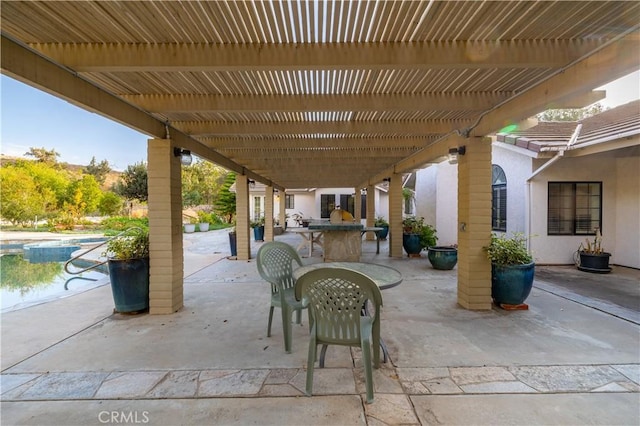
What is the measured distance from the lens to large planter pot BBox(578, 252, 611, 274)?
250 inches

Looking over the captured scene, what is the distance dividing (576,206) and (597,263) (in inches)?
57.8

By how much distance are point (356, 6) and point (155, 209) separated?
3.73 m

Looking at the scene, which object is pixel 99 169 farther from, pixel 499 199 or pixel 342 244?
pixel 499 199

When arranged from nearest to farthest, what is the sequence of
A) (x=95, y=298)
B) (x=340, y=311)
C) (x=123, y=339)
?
(x=340, y=311) < (x=123, y=339) < (x=95, y=298)

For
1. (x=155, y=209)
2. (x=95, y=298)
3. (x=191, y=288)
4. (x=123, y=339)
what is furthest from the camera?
(x=191, y=288)

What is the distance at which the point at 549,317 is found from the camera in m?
3.95

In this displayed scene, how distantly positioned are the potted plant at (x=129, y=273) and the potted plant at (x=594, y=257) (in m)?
8.77

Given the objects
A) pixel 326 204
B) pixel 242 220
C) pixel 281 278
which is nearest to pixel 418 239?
pixel 242 220

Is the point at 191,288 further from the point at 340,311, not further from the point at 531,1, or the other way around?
the point at 531,1

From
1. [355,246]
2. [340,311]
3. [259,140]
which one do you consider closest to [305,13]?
[340,311]

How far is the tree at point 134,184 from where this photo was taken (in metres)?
21.0

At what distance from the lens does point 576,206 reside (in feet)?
23.3

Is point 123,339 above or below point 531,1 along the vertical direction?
below

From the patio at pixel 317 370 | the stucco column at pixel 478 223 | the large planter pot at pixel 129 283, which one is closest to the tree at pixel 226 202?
the patio at pixel 317 370
